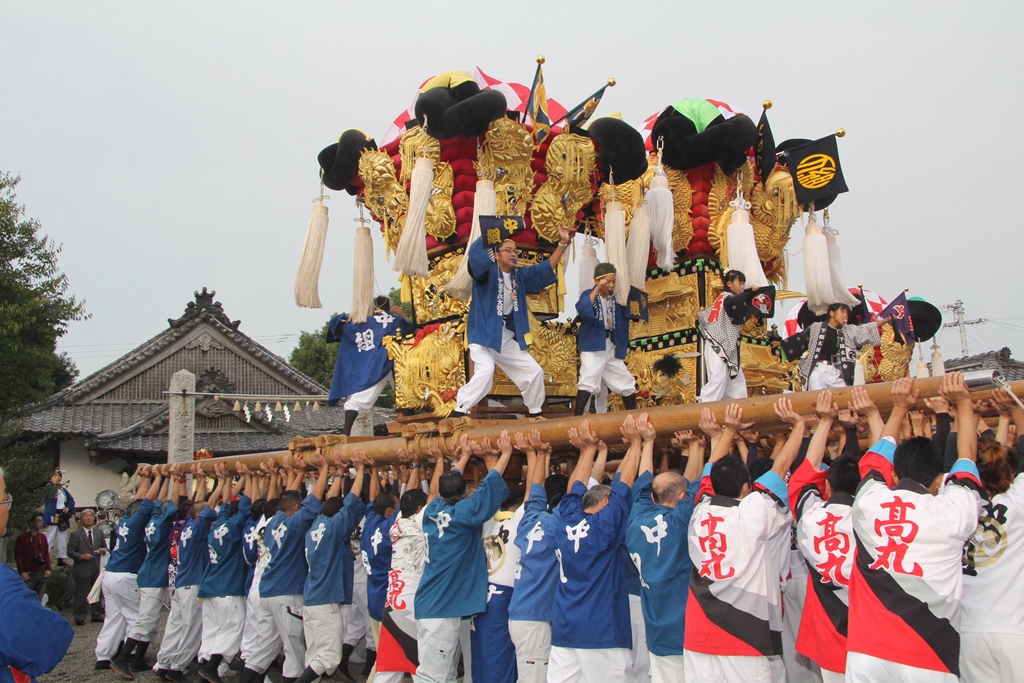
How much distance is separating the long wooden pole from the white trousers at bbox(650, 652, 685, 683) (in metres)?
1.11

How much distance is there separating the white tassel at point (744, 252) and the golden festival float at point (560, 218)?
1cm

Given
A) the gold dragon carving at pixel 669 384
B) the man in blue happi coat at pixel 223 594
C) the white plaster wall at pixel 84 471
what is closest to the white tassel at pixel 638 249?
the gold dragon carving at pixel 669 384

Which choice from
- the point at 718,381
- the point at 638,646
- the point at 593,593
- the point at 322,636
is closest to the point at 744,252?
the point at 718,381

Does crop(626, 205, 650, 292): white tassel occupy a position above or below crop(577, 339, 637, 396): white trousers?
above

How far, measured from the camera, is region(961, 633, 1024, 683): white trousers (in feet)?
10.8

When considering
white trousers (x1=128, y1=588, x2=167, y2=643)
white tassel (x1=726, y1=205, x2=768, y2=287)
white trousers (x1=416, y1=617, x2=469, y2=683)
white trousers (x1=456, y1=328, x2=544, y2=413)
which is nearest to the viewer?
white trousers (x1=416, y1=617, x2=469, y2=683)

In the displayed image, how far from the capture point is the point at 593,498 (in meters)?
4.46

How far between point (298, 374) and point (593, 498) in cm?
1981

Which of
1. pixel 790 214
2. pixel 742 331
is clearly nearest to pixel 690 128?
pixel 790 214

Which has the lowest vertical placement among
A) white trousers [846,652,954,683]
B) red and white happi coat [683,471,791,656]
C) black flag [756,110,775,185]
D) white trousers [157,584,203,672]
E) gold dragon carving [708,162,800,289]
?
white trousers [157,584,203,672]

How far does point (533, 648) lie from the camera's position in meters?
4.78

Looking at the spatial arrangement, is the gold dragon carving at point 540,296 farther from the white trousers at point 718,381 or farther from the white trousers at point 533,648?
the white trousers at point 533,648

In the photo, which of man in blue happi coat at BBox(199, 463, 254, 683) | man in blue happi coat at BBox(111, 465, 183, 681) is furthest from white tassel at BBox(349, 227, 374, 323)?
man in blue happi coat at BBox(111, 465, 183, 681)

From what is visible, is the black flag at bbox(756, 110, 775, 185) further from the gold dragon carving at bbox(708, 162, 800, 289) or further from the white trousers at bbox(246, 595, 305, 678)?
the white trousers at bbox(246, 595, 305, 678)
